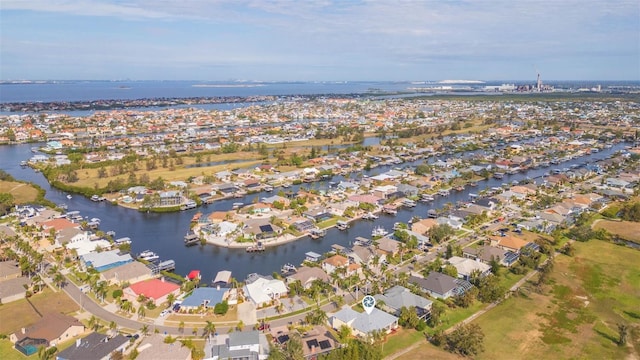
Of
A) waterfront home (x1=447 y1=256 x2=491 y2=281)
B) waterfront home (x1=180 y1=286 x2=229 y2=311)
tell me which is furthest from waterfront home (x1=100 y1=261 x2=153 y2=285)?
waterfront home (x1=447 y1=256 x2=491 y2=281)

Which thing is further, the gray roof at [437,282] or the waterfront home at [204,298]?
the gray roof at [437,282]

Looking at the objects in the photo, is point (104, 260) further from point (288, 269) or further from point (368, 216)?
point (368, 216)

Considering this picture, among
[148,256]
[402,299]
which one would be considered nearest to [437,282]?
[402,299]

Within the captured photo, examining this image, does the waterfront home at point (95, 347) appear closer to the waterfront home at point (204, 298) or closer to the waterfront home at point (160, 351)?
the waterfront home at point (160, 351)

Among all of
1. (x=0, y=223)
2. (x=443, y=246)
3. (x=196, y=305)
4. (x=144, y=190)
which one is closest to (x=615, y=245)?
(x=443, y=246)

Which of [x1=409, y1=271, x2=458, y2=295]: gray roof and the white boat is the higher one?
the white boat

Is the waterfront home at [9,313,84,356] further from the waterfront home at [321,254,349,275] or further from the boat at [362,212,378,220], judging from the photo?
the boat at [362,212,378,220]

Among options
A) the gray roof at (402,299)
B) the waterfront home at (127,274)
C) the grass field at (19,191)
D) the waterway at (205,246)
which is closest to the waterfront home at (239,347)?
the gray roof at (402,299)
